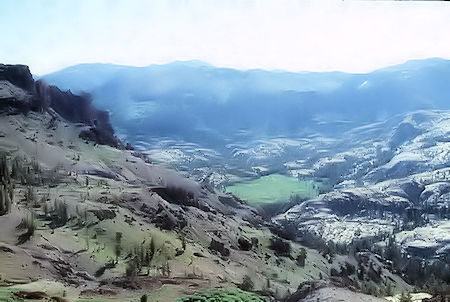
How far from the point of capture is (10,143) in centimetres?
511

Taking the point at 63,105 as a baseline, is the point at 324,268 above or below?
below

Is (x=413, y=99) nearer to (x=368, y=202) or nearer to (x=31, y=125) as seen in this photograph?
(x=368, y=202)

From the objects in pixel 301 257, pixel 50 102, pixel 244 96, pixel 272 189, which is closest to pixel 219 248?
pixel 301 257

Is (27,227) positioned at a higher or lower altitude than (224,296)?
higher

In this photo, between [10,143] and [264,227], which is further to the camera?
[264,227]

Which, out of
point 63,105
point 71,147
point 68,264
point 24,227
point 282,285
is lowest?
point 282,285

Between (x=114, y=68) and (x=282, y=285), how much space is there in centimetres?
307

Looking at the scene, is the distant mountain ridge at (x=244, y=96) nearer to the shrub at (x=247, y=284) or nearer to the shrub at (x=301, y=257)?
the shrub at (x=301, y=257)

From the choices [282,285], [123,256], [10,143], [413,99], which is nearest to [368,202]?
[413,99]

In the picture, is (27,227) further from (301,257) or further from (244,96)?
(301,257)

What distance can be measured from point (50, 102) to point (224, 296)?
3.09 metres

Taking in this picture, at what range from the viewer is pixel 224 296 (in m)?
4.31

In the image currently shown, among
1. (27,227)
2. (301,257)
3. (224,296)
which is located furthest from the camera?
(301,257)

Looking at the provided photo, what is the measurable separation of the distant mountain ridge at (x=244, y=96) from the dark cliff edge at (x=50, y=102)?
11 centimetres
